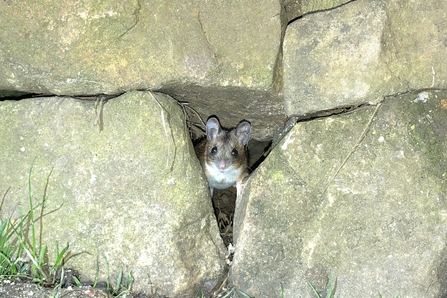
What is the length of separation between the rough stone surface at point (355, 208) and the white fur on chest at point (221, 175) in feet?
5.15

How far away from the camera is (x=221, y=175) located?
5.09 m

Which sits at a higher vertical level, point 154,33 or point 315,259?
point 154,33

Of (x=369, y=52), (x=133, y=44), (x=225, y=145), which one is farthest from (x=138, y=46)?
(x=225, y=145)

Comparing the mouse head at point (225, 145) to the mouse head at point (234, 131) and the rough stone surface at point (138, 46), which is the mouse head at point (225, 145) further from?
the rough stone surface at point (138, 46)

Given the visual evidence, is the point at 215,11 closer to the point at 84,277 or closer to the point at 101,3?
the point at 101,3

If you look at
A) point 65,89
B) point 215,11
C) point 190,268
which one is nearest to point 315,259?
point 190,268

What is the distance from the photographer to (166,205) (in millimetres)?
3482

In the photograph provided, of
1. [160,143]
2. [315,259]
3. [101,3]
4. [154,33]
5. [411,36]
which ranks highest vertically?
[101,3]

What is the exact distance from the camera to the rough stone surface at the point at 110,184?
3443mm

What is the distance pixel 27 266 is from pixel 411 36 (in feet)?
9.79

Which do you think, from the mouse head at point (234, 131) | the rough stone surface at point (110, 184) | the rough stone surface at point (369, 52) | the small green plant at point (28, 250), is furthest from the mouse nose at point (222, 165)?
the small green plant at point (28, 250)

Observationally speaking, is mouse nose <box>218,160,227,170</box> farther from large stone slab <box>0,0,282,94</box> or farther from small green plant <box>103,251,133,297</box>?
small green plant <box>103,251,133,297</box>

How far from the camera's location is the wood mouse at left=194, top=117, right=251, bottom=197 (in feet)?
15.8

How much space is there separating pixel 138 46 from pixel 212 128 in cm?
154
